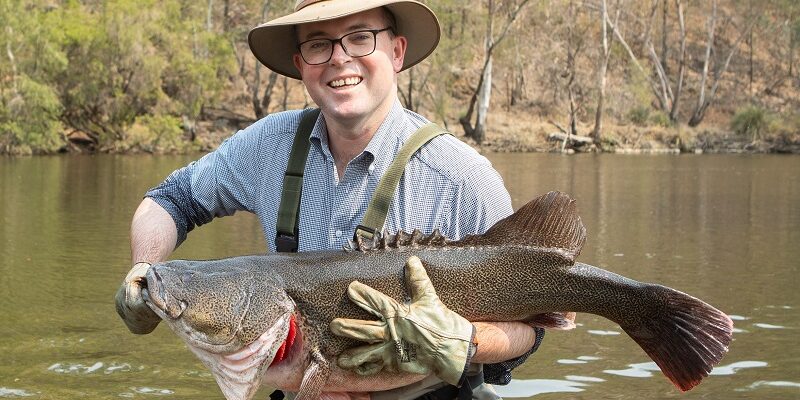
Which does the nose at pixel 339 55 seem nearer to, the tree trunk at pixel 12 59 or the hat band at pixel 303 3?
the hat band at pixel 303 3

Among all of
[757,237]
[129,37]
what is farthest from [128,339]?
[129,37]

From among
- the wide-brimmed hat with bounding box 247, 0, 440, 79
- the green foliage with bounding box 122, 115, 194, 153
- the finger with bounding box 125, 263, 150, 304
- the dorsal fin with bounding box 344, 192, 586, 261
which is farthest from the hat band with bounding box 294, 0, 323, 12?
the green foliage with bounding box 122, 115, 194, 153

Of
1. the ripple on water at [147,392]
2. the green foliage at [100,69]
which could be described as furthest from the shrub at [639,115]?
the ripple on water at [147,392]

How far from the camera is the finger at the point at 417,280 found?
351 cm

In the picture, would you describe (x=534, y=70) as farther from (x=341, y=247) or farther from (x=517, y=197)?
(x=341, y=247)

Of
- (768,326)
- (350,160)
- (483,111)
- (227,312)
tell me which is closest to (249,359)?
(227,312)

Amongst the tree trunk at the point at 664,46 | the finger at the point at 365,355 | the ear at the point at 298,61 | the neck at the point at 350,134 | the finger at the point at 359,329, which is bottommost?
the finger at the point at 365,355

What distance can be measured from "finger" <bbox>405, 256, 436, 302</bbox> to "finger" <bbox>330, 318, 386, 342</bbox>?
0.52 ft

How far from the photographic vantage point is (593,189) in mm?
25203

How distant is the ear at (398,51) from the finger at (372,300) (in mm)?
1046

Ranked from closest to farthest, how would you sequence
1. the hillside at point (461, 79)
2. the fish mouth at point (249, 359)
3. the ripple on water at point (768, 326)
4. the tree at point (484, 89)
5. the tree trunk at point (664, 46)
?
the fish mouth at point (249, 359) → the ripple on water at point (768, 326) → the hillside at point (461, 79) → the tree at point (484, 89) → the tree trunk at point (664, 46)

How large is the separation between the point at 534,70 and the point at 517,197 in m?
37.7

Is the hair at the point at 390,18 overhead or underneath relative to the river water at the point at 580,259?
overhead

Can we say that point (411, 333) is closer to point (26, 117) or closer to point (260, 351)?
point (260, 351)
